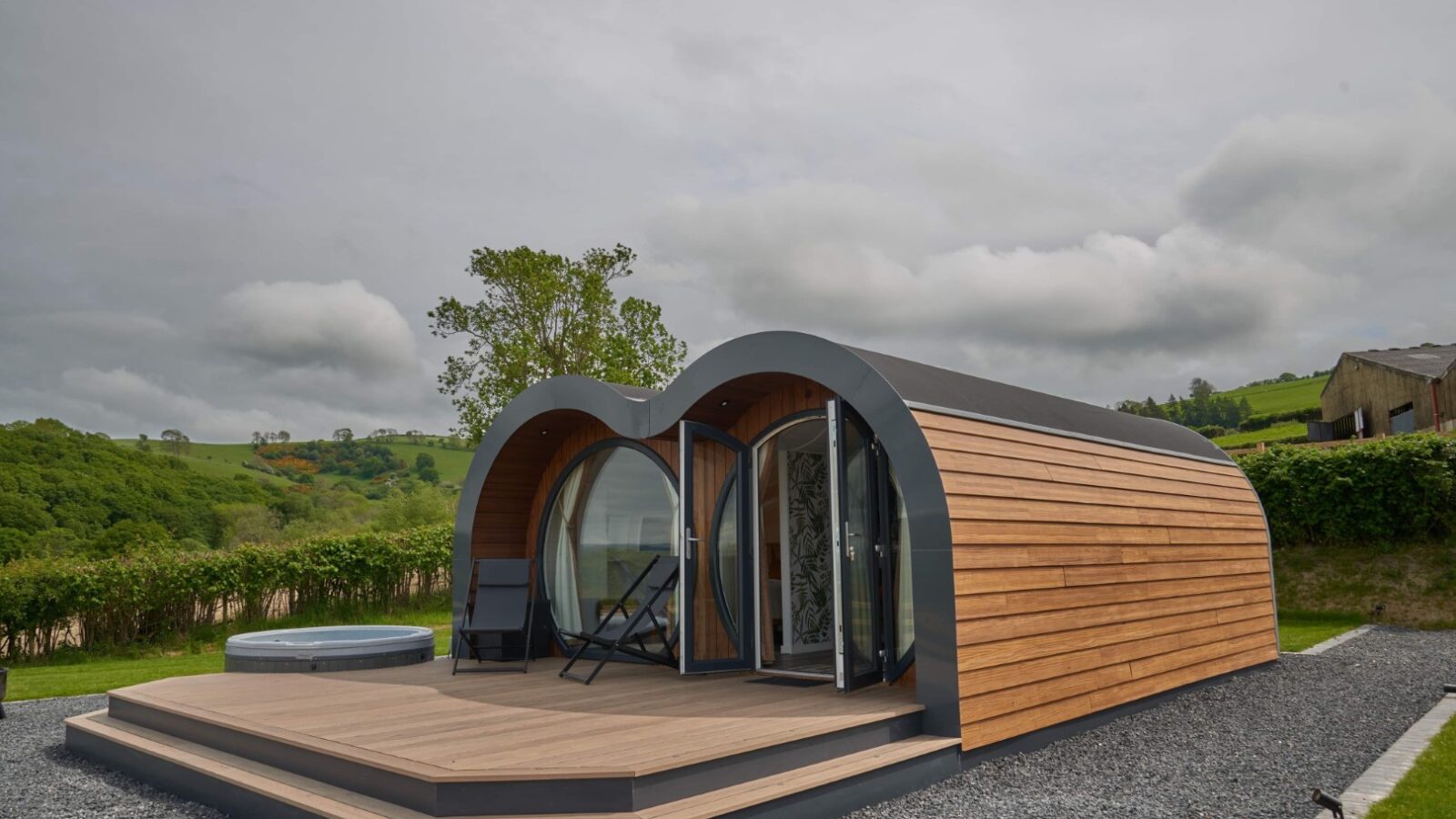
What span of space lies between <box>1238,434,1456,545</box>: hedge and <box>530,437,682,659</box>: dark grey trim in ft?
34.4

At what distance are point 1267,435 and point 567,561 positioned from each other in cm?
3345

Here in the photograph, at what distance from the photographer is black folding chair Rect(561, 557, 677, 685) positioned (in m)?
6.27

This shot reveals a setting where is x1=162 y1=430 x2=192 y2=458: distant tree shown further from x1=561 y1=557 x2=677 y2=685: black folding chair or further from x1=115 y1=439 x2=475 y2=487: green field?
x1=561 y1=557 x2=677 y2=685: black folding chair

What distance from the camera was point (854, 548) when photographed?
5473 millimetres

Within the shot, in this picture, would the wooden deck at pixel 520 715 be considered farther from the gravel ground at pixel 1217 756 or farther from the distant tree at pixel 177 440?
the distant tree at pixel 177 440

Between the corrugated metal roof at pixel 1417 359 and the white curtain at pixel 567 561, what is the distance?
21.0m

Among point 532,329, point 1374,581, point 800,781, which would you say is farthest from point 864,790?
point 532,329

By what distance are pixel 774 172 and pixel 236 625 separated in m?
9.63

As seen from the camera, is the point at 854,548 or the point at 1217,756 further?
the point at 854,548

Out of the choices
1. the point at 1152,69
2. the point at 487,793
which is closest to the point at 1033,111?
the point at 1152,69

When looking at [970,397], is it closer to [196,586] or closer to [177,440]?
[196,586]

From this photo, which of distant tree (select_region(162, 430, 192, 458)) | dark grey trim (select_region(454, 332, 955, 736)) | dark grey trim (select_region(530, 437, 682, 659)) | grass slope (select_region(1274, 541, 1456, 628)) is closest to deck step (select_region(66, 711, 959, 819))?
dark grey trim (select_region(454, 332, 955, 736))

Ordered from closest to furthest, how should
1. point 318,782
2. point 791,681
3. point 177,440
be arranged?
1. point 318,782
2. point 791,681
3. point 177,440

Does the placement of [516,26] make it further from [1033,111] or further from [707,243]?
[707,243]
